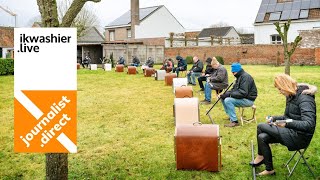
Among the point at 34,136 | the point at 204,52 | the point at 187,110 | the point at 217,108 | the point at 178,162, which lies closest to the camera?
the point at 34,136

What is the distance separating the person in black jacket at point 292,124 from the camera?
5625mm

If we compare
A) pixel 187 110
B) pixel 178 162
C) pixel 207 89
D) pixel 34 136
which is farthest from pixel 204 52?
pixel 34 136

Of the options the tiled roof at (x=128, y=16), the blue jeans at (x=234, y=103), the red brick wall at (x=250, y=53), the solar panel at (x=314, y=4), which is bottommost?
the blue jeans at (x=234, y=103)

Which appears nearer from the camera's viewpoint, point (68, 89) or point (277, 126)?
point (68, 89)

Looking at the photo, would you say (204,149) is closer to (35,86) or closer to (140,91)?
(35,86)

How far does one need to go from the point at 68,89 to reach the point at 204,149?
3.10 metres

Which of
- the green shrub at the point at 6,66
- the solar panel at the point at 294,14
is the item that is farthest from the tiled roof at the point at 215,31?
the green shrub at the point at 6,66

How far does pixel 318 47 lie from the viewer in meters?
33.5

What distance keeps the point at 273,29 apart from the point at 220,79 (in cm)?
3292

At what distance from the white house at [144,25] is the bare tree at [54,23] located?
4513 cm

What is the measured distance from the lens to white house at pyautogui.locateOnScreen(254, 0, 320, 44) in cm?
4109

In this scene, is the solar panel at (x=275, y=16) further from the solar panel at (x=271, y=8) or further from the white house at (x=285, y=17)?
the solar panel at (x=271, y=8)

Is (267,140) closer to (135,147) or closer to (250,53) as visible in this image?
(135,147)

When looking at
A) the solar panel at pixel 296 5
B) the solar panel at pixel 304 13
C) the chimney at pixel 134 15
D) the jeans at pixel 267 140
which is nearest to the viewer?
the jeans at pixel 267 140
